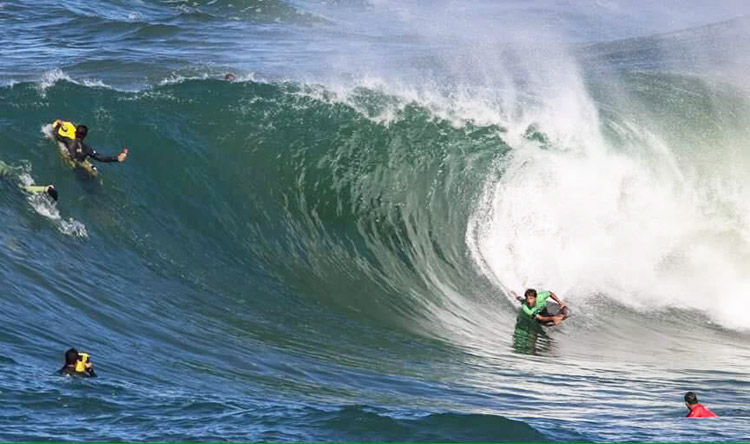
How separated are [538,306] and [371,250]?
4099 millimetres

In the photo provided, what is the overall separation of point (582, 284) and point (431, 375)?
728 centimetres

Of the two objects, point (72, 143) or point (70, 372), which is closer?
point (70, 372)

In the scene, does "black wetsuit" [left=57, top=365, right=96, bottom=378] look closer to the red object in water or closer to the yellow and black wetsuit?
the red object in water

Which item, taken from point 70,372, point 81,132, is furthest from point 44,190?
point 70,372

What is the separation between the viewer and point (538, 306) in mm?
18250

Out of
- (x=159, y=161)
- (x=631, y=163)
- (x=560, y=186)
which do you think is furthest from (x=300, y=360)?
(x=631, y=163)

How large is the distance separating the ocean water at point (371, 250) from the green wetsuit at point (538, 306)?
38cm

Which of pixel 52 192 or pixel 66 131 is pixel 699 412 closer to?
pixel 52 192

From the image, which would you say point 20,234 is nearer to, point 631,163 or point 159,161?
point 159,161

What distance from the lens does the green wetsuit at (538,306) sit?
18.2 metres

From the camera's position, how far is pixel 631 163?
24953mm

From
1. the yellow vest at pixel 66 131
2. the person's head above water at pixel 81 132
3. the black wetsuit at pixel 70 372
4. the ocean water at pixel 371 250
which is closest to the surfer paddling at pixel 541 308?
the ocean water at pixel 371 250

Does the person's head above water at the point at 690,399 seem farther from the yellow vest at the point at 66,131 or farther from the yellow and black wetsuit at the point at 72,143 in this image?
the yellow vest at the point at 66,131

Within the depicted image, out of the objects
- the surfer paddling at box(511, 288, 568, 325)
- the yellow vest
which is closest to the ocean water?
the surfer paddling at box(511, 288, 568, 325)
